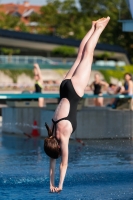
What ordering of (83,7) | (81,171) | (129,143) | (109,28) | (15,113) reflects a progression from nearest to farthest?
(81,171) < (129,143) < (15,113) < (109,28) < (83,7)

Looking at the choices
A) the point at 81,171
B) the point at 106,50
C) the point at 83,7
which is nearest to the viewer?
the point at 81,171

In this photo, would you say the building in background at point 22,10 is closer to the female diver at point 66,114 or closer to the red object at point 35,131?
the red object at point 35,131

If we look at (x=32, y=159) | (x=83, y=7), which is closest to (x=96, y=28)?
(x=32, y=159)

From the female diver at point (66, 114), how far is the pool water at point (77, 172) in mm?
1296

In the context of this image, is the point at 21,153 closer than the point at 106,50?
Yes

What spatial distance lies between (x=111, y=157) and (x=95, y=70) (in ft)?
163

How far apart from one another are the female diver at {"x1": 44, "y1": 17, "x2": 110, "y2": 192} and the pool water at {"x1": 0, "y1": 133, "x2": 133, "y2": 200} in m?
1.30

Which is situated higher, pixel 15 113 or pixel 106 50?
pixel 15 113

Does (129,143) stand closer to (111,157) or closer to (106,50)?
(111,157)

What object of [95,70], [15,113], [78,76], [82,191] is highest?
[78,76]

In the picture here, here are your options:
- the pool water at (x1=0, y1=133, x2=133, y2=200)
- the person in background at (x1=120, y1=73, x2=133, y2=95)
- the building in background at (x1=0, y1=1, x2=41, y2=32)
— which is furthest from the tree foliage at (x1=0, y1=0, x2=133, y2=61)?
the pool water at (x1=0, y1=133, x2=133, y2=200)

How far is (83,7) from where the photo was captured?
343 ft

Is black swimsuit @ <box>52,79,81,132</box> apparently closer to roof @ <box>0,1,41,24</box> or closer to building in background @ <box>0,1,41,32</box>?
building in background @ <box>0,1,41,32</box>

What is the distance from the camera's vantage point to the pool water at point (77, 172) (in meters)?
8.69
